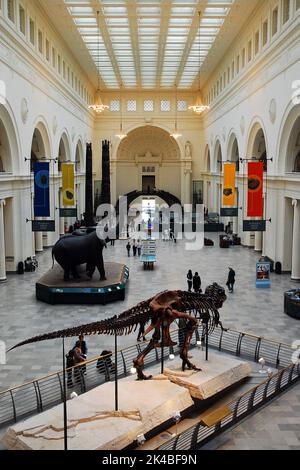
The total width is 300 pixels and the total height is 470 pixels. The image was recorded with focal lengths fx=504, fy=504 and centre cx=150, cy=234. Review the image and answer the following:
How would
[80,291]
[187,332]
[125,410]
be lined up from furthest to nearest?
[80,291], [187,332], [125,410]

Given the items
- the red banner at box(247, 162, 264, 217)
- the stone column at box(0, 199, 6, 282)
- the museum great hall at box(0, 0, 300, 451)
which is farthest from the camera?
the red banner at box(247, 162, 264, 217)

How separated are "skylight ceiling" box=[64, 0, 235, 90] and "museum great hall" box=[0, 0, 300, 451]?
0.11 m

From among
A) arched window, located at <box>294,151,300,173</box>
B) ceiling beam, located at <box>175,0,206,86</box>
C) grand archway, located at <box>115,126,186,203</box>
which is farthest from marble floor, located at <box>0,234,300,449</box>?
grand archway, located at <box>115,126,186,203</box>

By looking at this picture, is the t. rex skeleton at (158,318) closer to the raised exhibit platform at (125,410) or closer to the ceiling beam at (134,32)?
the raised exhibit platform at (125,410)

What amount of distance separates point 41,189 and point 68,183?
124 inches

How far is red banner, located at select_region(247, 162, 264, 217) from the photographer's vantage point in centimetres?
1933

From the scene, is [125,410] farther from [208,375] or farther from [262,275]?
[262,275]

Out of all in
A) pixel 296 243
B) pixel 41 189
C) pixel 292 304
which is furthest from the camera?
pixel 41 189

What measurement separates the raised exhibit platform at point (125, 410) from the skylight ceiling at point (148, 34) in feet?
60.4

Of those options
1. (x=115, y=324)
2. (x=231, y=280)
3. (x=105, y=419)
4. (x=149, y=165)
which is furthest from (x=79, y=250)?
(x=149, y=165)

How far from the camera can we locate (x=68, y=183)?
75.0ft

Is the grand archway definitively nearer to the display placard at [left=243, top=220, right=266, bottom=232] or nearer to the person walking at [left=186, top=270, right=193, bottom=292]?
A: the display placard at [left=243, top=220, right=266, bottom=232]
